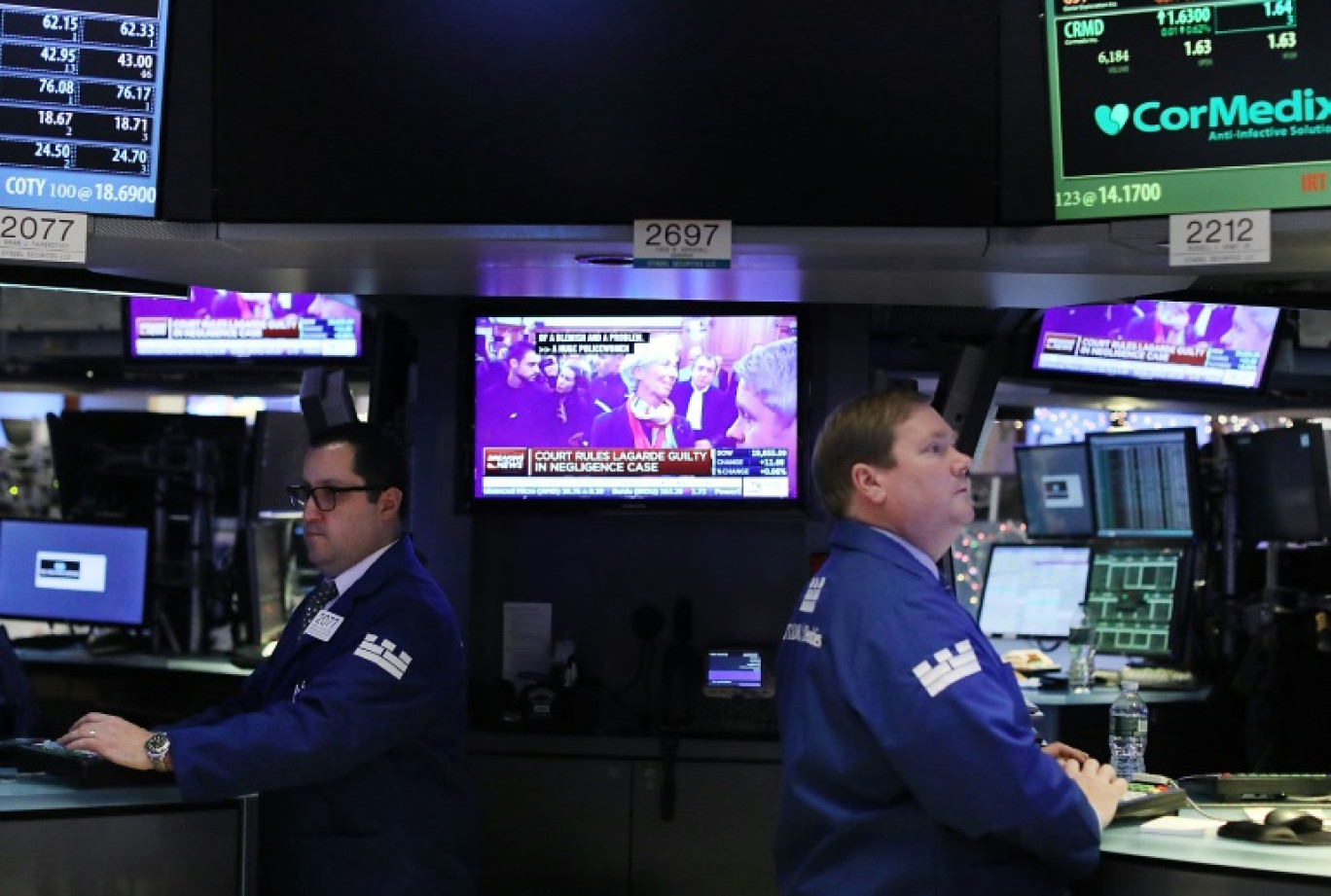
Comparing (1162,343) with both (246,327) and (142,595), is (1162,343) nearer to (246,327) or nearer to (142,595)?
(246,327)

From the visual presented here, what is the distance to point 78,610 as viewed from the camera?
6383mm

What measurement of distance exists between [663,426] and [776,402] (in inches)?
12.6

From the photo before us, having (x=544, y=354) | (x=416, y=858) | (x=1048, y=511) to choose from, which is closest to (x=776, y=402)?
(x=544, y=354)

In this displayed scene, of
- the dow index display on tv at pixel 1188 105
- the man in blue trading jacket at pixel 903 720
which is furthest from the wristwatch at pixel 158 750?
the dow index display on tv at pixel 1188 105

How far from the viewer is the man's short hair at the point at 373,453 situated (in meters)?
3.39

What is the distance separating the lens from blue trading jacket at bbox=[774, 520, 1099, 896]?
2389 millimetres

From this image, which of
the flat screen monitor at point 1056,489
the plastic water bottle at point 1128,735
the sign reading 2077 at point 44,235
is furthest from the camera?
the flat screen monitor at point 1056,489

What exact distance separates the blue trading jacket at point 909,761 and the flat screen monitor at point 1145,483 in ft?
12.5

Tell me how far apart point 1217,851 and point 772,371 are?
6.18 ft

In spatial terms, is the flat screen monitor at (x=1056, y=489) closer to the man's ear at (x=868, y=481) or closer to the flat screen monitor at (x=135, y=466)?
the flat screen monitor at (x=135, y=466)

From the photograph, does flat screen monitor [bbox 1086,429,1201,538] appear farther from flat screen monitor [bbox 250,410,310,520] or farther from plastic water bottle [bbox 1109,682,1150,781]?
flat screen monitor [bbox 250,410,310,520]

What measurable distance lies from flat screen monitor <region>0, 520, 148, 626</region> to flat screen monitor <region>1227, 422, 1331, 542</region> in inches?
177

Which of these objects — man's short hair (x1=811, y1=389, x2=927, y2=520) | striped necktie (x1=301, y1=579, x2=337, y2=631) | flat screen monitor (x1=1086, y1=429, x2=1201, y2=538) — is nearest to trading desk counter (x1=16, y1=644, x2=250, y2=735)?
striped necktie (x1=301, y1=579, x2=337, y2=631)

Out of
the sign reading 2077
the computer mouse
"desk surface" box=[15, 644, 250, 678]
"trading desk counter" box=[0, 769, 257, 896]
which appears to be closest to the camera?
the computer mouse
